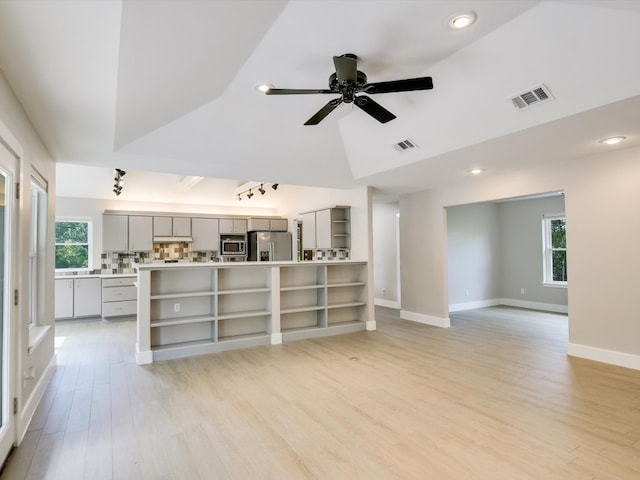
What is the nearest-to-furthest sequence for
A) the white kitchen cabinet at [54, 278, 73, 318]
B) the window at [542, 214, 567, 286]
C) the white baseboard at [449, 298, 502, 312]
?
the white kitchen cabinet at [54, 278, 73, 318] < the window at [542, 214, 567, 286] < the white baseboard at [449, 298, 502, 312]

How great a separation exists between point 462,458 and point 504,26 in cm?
294

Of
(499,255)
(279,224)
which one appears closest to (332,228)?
(279,224)

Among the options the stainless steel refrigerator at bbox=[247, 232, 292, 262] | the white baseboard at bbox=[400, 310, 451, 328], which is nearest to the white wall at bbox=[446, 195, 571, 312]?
the white baseboard at bbox=[400, 310, 451, 328]

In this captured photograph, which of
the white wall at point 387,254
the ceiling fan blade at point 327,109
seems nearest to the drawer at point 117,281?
the white wall at point 387,254

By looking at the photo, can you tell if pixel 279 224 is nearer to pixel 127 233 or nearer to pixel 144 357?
pixel 127 233

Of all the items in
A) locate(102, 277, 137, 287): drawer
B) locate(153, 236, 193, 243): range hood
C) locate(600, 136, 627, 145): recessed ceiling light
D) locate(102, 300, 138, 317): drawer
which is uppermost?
locate(600, 136, 627, 145): recessed ceiling light

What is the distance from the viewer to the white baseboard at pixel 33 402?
8.32 feet

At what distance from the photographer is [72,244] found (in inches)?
289

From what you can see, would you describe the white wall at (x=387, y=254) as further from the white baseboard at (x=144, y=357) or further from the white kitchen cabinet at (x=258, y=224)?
the white baseboard at (x=144, y=357)

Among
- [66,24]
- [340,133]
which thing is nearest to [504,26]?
[340,133]

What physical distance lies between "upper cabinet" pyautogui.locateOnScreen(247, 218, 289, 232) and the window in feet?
20.3

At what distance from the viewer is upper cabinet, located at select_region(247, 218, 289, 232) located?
30.0 ft

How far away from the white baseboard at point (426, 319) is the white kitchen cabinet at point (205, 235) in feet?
15.9

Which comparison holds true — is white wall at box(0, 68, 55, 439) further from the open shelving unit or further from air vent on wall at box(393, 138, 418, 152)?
air vent on wall at box(393, 138, 418, 152)
